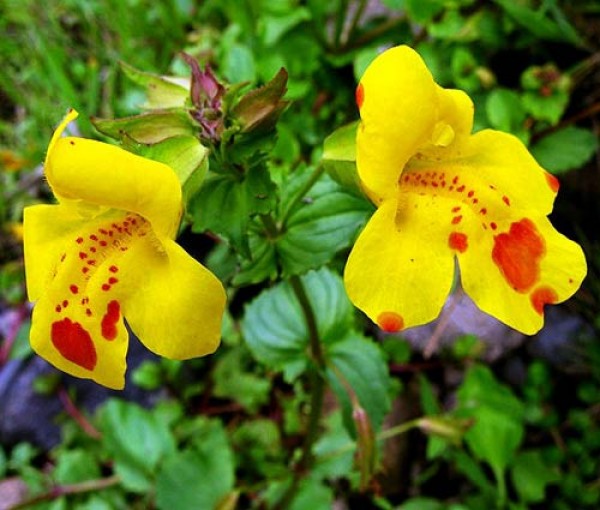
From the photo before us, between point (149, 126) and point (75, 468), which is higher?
point (149, 126)

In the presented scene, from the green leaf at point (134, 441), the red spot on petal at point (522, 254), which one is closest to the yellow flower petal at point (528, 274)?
the red spot on petal at point (522, 254)

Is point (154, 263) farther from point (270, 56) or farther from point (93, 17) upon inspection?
point (93, 17)

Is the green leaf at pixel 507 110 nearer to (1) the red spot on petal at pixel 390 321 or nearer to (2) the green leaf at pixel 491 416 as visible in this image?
(2) the green leaf at pixel 491 416

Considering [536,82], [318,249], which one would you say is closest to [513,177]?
[318,249]

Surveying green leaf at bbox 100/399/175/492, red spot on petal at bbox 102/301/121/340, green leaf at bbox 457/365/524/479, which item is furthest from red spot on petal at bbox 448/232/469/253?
green leaf at bbox 100/399/175/492

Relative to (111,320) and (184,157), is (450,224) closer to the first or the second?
(184,157)

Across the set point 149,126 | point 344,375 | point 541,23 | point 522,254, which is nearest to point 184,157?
point 149,126

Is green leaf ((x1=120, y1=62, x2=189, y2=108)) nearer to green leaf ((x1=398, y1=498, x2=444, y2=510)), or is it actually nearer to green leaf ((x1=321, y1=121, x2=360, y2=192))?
green leaf ((x1=321, y1=121, x2=360, y2=192))
